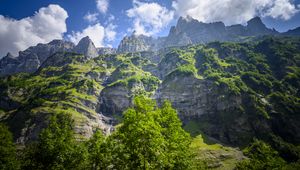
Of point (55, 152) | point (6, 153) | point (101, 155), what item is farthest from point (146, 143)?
point (6, 153)

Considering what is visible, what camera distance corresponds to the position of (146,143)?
29.6 m

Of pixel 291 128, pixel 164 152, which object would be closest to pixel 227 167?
pixel 291 128

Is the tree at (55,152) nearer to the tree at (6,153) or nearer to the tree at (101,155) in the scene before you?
the tree at (6,153)

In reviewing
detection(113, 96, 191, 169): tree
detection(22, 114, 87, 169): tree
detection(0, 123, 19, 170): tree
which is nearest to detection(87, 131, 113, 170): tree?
detection(22, 114, 87, 169): tree

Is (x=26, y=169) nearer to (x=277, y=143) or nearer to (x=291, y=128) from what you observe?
(x=277, y=143)

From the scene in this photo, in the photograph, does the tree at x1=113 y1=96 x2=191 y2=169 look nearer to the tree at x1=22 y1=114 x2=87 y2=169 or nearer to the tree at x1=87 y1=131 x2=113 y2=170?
the tree at x1=87 y1=131 x2=113 y2=170

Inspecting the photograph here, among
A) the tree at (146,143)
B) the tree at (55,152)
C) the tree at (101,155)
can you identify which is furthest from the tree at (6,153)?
the tree at (146,143)

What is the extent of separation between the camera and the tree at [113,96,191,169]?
96.4 ft

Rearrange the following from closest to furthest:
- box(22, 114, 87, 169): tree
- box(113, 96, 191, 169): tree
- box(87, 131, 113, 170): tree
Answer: box(113, 96, 191, 169): tree < box(22, 114, 87, 169): tree < box(87, 131, 113, 170): tree

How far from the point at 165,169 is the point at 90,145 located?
33300 mm

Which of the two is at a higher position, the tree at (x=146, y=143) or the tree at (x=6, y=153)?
the tree at (x=146, y=143)

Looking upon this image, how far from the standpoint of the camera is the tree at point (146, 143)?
96.4 feet

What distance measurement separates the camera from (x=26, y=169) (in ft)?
186

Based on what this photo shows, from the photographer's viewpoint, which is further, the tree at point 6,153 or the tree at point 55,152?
the tree at point 6,153
